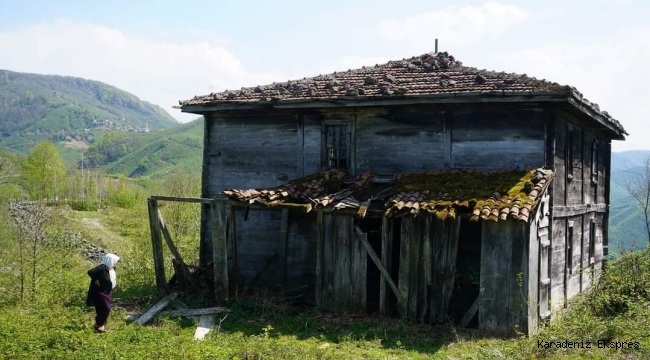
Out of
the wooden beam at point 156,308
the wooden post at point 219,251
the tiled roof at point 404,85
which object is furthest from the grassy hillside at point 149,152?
the wooden post at point 219,251

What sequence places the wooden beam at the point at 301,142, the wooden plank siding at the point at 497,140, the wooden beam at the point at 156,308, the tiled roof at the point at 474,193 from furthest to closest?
the wooden beam at the point at 301,142 < the wooden plank siding at the point at 497,140 < the wooden beam at the point at 156,308 < the tiled roof at the point at 474,193

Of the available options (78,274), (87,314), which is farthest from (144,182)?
(87,314)

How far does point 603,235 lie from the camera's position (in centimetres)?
1858

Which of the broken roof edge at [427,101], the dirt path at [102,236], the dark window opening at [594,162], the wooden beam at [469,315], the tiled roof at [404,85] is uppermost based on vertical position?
the tiled roof at [404,85]

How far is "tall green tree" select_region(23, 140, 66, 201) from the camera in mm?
48406

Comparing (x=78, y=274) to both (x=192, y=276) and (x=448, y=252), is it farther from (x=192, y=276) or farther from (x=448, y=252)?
(x=448, y=252)

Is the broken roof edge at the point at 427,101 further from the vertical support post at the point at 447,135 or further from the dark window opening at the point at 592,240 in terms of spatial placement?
the dark window opening at the point at 592,240

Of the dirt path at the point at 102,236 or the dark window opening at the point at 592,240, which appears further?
the dirt path at the point at 102,236

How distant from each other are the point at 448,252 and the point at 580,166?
6.58 metres

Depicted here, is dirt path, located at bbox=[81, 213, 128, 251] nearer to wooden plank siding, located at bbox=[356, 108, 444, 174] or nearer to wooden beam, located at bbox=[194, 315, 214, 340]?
wooden beam, located at bbox=[194, 315, 214, 340]

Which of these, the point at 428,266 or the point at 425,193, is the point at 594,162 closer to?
the point at 425,193

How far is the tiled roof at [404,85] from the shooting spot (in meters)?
11.2

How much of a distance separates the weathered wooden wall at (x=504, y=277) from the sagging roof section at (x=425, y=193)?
51 centimetres

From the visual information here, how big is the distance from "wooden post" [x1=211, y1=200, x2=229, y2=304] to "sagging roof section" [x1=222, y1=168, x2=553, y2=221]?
623 millimetres
